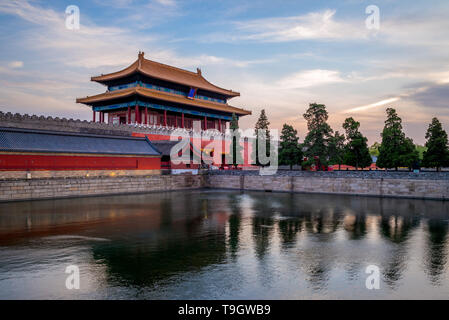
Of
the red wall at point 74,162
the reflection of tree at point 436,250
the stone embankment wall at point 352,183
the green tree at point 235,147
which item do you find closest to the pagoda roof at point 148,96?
the green tree at point 235,147

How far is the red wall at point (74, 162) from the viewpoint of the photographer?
29.1m

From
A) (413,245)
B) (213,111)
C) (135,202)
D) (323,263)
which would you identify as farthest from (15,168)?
(213,111)

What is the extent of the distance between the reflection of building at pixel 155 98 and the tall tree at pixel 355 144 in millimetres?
26071

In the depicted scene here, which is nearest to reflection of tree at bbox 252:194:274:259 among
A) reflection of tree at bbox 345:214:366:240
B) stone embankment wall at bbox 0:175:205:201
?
reflection of tree at bbox 345:214:366:240

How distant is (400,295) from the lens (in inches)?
329

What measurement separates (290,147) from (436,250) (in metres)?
30.6

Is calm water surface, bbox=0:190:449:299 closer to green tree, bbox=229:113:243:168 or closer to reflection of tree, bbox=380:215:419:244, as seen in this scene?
reflection of tree, bbox=380:215:419:244

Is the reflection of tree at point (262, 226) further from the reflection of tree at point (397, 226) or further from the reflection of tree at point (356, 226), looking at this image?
the reflection of tree at point (397, 226)

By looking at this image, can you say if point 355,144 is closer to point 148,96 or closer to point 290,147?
point 290,147

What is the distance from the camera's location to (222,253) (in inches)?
475

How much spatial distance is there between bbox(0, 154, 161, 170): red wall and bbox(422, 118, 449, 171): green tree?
3032 centimetres

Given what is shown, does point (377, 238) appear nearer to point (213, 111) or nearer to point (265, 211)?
point (265, 211)

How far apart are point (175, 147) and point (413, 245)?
33.0 metres

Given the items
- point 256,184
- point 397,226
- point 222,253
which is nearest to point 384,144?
point 256,184
